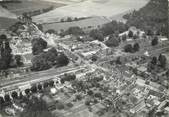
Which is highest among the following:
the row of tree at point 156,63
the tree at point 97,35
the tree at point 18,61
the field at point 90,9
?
the field at point 90,9

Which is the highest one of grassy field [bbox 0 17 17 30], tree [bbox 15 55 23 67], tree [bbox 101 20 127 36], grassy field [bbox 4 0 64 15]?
grassy field [bbox 4 0 64 15]

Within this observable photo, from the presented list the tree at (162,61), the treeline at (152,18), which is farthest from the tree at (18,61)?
the treeline at (152,18)

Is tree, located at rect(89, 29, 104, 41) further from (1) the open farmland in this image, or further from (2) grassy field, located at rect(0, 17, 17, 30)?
(2) grassy field, located at rect(0, 17, 17, 30)

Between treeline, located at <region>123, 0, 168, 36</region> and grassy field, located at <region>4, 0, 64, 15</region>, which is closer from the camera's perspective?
treeline, located at <region>123, 0, 168, 36</region>

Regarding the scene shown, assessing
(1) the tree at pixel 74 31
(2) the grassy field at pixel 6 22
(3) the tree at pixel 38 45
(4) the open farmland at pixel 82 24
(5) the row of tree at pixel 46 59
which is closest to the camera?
(5) the row of tree at pixel 46 59

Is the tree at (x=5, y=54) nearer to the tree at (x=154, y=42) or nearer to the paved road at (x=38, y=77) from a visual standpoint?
the paved road at (x=38, y=77)

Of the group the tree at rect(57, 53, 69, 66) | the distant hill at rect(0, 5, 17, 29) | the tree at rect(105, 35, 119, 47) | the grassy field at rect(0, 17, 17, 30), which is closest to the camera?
the tree at rect(57, 53, 69, 66)

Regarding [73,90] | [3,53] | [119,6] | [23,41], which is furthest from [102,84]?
[119,6]

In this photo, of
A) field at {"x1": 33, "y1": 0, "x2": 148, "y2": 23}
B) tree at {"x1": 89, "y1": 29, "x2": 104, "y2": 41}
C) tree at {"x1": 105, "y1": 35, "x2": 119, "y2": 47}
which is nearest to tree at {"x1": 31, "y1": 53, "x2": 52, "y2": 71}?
tree at {"x1": 105, "y1": 35, "x2": 119, "y2": 47}

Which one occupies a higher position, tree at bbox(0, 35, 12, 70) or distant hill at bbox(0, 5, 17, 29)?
distant hill at bbox(0, 5, 17, 29)
